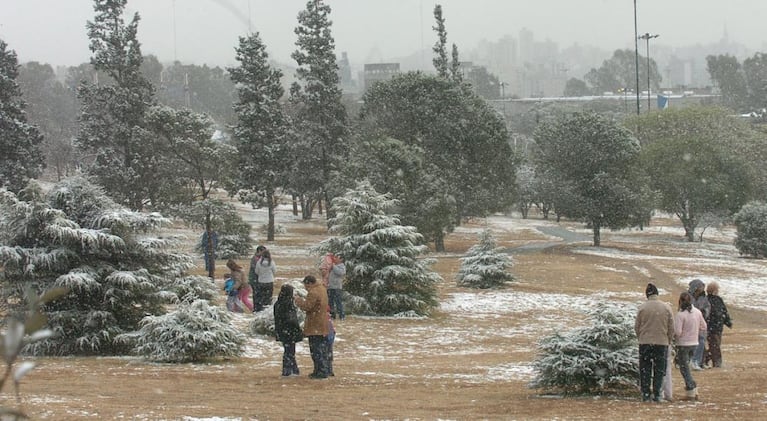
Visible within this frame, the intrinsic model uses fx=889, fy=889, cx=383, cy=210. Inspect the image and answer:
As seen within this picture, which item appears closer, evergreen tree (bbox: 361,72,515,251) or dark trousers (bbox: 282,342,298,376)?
dark trousers (bbox: 282,342,298,376)

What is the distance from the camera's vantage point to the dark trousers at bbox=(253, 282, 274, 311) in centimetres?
2191

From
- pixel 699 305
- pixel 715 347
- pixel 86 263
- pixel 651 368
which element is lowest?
pixel 715 347

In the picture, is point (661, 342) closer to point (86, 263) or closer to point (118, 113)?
point (86, 263)

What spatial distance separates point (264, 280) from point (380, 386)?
9.21 meters

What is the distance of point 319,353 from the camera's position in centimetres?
1320

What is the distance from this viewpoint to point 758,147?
75.9 m

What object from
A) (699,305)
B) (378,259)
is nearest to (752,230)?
(378,259)

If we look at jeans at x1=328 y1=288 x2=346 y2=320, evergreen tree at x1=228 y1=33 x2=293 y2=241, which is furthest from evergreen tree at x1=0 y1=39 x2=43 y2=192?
jeans at x1=328 y1=288 x2=346 y2=320

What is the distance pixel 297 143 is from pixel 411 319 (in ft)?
114

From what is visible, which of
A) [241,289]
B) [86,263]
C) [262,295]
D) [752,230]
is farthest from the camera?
[752,230]

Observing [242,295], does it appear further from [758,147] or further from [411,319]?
[758,147]

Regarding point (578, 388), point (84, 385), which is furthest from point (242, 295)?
point (578, 388)

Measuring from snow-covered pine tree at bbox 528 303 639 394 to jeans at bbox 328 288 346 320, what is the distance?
1078cm

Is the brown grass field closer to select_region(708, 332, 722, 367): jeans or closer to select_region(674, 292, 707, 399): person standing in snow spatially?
select_region(708, 332, 722, 367): jeans
